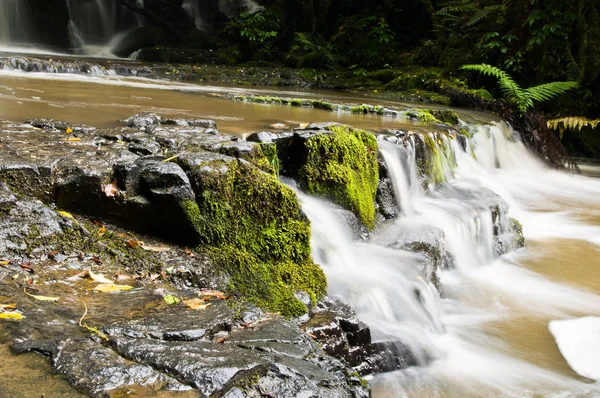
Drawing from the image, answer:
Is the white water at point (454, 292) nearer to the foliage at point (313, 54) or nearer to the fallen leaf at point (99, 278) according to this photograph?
the fallen leaf at point (99, 278)

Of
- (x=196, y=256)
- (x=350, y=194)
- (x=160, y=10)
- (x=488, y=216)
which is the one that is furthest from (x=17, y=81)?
(x=160, y=10)

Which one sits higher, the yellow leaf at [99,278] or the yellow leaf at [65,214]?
the yellow leaf at [65,214]

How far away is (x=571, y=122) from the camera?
1179 cm

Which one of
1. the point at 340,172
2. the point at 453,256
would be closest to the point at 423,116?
the point at 453,256

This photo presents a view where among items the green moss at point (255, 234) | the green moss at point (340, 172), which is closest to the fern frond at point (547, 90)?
the green moss at point (340, 172)

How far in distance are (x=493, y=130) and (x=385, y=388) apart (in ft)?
25.8

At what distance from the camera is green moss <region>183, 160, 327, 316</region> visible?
3455 millimetres

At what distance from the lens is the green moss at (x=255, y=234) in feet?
11.3

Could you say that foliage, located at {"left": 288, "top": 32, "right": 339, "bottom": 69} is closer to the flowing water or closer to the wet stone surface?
the flowing water

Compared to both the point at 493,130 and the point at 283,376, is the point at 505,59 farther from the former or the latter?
the point at 283,376

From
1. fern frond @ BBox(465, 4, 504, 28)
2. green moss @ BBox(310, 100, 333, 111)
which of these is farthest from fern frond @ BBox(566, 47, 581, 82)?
green moss @ BBox(310, 100, 333, 111)

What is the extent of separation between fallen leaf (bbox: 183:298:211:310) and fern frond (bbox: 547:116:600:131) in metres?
11.3

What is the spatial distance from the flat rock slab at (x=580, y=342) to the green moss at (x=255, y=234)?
210cm

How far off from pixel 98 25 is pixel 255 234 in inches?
755
